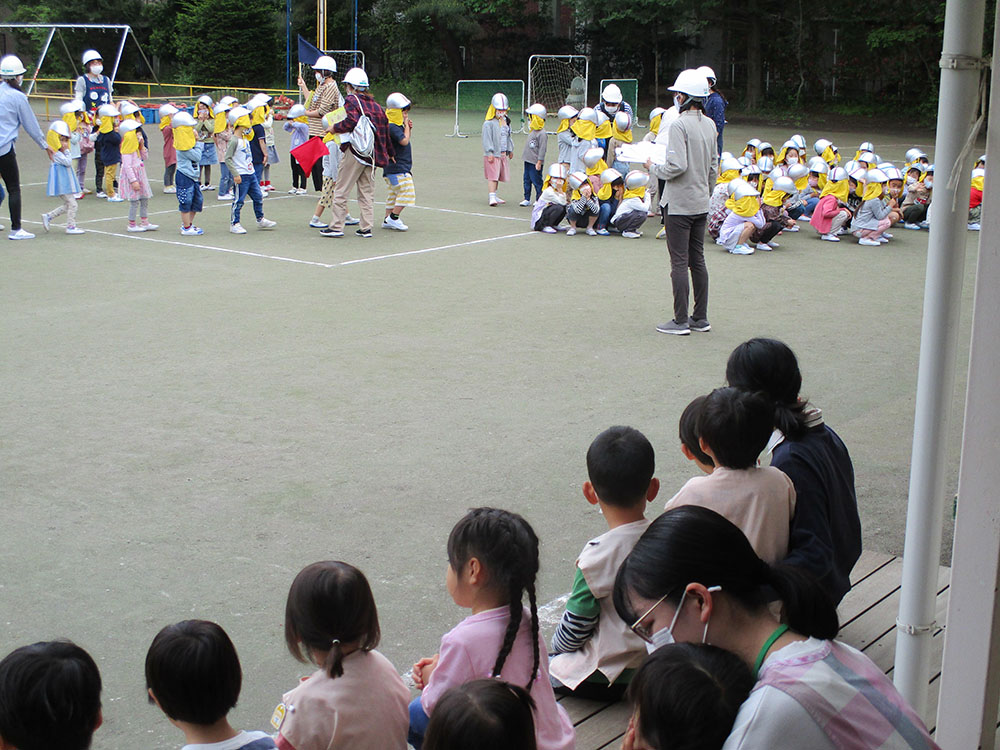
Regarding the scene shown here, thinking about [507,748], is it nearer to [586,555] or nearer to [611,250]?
[586,555]

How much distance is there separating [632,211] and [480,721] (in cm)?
1274

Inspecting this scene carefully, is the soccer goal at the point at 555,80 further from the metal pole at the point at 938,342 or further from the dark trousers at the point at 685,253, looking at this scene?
the metal pole at the point at 938,342

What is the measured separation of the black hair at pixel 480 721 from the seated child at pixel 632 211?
493 inches

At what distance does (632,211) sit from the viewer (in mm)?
14289

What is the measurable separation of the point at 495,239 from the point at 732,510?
10.7 meters

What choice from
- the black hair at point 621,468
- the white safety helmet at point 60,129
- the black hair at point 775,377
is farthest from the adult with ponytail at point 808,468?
the white safety helmet at point 60,129

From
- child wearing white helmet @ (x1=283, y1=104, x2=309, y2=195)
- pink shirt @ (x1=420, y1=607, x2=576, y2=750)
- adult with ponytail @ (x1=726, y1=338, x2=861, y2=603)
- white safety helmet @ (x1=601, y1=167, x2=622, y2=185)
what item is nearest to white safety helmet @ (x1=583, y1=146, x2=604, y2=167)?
white safety helmet @ (x1=601, y1=167, x2=622, y2=185)

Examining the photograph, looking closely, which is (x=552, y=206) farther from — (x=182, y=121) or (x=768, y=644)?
(x=768, y=644)

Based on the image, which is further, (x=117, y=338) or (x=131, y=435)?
(x=117, y=338)

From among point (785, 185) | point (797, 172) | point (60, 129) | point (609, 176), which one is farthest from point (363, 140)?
point (797, 172)

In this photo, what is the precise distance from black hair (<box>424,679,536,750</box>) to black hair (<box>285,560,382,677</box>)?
2.37 ft

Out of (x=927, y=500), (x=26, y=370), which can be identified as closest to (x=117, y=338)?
(x=26, y=370)

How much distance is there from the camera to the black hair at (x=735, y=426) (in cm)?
334

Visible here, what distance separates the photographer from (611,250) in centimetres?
1327
